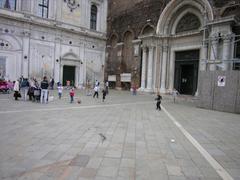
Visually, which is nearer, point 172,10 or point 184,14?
point 184,14

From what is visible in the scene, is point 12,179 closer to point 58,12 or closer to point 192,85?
point 192,85

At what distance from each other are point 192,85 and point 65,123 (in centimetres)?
1729

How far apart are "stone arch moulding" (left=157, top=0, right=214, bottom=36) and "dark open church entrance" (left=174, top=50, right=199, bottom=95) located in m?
3.10

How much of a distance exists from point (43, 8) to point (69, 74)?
347 inches

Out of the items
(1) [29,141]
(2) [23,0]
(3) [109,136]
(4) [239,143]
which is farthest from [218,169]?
(2) [23,0]

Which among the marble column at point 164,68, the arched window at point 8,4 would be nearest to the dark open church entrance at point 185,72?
the marble column at point 164,68

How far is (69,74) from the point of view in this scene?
29.4 metres

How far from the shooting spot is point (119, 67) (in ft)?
94.2

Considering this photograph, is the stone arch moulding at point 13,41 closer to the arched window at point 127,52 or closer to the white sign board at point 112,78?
the white sign board at point 112,78

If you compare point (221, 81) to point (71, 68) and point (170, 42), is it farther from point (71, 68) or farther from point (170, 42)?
point (71, 68)

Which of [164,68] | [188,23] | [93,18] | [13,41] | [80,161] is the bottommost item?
[80,161]

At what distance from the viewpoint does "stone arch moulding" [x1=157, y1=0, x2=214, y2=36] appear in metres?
19.3

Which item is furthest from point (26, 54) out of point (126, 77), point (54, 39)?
point (126, 77)

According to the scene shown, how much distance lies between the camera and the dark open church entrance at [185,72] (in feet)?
71.8
